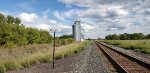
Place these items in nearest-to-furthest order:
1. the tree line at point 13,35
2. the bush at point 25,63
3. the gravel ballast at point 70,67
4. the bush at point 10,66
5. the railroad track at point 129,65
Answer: the railroad track at point 129,65 → the gravel ballast at point 70,67 → the bush at point 10,66 → the bush at point 25,63 → the tree line at point 13,35

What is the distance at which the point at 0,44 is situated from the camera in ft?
121

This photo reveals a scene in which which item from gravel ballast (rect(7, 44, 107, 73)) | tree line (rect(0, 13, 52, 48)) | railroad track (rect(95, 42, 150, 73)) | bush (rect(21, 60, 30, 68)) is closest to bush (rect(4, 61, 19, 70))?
gravel ballast (rect(7, 44, 107, 73))

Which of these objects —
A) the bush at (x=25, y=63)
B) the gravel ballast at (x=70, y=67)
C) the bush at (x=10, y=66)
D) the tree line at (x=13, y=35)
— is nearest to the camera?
the gravel ballast at (x=70, y=67)

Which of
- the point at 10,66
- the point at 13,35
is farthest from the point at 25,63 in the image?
the point at 13,35

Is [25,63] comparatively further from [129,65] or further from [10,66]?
[129,65]

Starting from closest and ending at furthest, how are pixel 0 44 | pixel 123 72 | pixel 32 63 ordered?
pixel 123 72
pixel 32 63
pixel 0 44

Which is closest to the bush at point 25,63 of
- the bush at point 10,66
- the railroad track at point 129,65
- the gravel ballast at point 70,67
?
the gravel ballast at point 70,67

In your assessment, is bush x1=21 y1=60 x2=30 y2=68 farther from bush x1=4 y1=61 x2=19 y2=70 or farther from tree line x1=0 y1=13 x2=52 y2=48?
tree line x1=0 y1=13 x2=52 y2=48

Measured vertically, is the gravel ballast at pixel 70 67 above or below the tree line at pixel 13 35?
below

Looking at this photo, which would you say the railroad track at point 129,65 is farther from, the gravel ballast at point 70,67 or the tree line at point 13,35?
the tree line at point 13,35

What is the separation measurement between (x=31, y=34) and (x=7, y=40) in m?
13.2

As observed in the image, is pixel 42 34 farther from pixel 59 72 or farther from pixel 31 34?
pixel 59 72

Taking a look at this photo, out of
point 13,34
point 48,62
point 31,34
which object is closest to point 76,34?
point 31,34

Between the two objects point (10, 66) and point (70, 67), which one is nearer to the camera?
point (10, 66)
